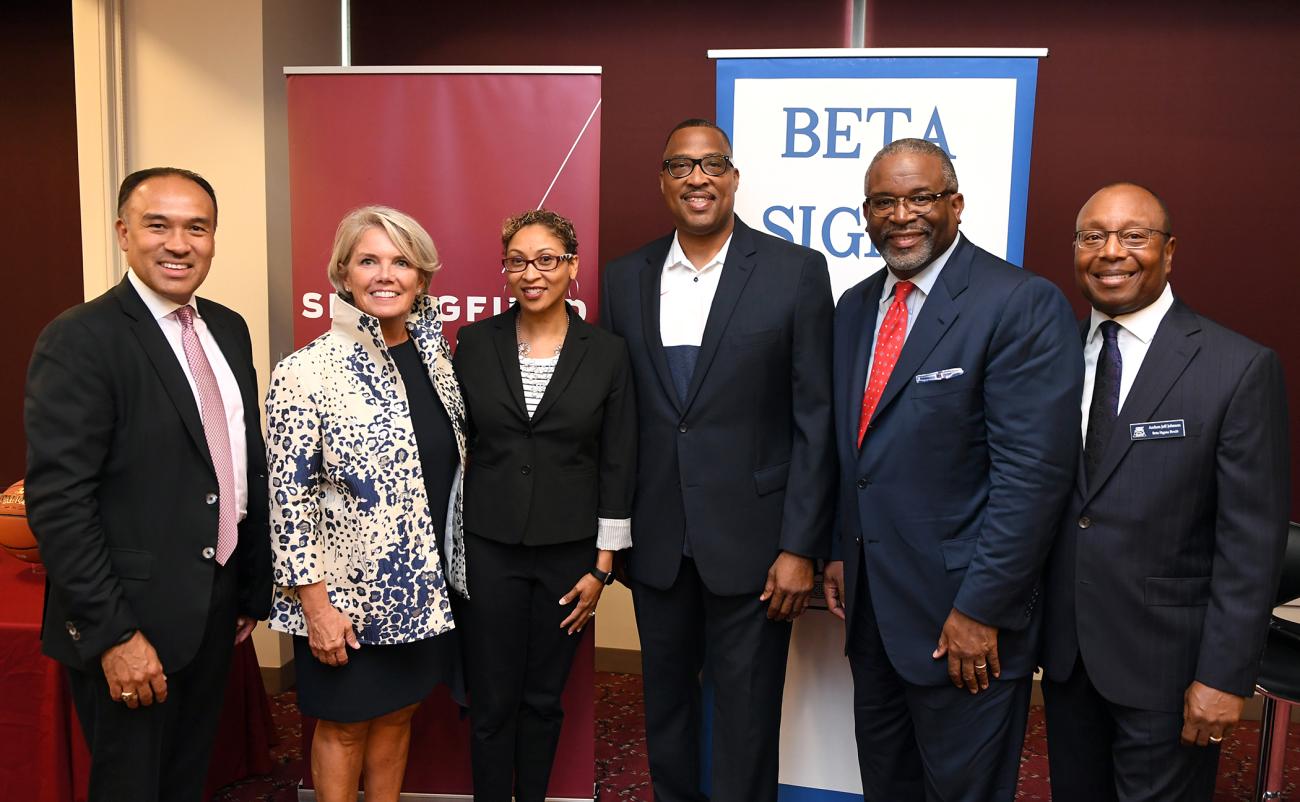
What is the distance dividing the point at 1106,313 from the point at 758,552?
104cm

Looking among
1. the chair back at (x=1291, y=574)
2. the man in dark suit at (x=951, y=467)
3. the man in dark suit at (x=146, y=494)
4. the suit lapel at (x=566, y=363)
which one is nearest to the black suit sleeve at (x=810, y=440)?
the man in dark suit at (x=951, y=467)

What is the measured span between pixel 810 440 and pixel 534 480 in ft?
2.43

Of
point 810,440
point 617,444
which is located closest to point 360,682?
point 617,444

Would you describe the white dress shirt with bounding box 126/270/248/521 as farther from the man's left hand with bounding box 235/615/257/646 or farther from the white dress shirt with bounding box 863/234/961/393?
the white dress shirt with bounding box 863/234/961/393

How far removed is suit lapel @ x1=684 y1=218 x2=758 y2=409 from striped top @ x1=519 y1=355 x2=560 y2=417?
383mm

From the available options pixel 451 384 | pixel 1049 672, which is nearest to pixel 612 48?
pixel 451 384

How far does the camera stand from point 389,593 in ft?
7.30

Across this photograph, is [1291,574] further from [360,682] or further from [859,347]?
[360,682]

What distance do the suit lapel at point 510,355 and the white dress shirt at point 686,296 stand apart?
41 cm

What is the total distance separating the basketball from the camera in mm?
2789

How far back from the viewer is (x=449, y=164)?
3.06 meters

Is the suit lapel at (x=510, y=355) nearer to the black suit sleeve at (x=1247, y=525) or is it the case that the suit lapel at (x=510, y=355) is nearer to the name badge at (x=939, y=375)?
the name badge at (x=939, y=375)

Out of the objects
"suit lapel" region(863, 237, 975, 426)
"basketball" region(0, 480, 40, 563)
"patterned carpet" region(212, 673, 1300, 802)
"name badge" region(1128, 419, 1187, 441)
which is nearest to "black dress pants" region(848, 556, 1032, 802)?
"suit lapel" region(863, 237, 975, 426)

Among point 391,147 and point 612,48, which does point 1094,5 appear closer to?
point 612,48
